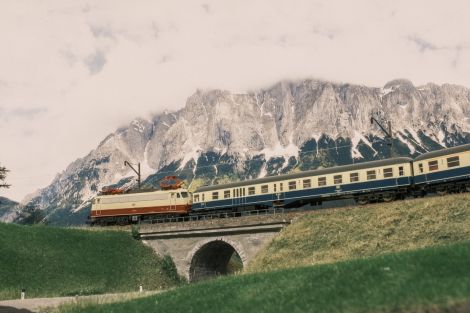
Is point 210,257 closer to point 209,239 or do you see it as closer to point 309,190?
point 209,239

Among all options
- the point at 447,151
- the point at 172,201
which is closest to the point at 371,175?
→ the point at 447,151

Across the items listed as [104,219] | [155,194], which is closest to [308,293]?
[155,194]

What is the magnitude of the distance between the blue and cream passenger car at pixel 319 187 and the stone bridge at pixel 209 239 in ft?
17.6

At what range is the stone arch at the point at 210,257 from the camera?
4666 centimetres

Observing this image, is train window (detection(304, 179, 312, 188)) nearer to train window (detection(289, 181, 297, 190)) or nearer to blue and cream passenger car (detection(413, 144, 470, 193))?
train window (detection(289, 181, 297, 190))

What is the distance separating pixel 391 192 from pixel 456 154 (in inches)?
262

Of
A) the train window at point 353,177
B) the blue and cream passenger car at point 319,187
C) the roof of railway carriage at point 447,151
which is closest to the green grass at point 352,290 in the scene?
the roof of railway carriage at point 447,151

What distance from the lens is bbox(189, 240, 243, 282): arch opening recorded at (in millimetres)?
49281

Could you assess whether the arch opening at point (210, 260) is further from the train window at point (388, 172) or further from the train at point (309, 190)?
the train window at point (388, 172)

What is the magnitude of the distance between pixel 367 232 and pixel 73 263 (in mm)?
28231

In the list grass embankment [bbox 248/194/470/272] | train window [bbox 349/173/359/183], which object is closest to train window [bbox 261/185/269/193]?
grass embankment [bbox 248/194/470/272]

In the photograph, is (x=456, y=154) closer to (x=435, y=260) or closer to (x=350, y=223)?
(x=350, y=223)

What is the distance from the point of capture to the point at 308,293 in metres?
13.6

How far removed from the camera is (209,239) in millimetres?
47906
